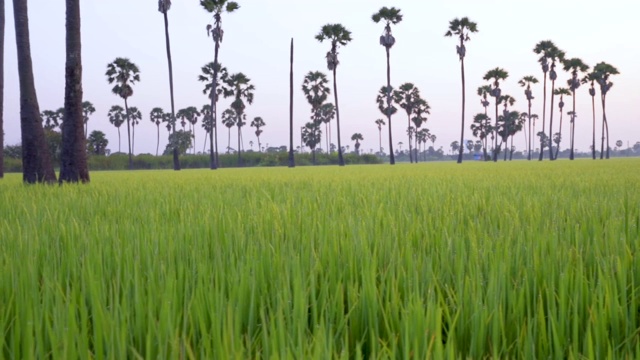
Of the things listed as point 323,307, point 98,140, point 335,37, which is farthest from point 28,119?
point 98,140

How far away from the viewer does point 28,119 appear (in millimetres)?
11477

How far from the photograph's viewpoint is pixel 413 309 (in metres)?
1.15

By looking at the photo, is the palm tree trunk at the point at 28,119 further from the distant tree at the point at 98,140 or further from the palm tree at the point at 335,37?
the distant tree at the point at 98,140

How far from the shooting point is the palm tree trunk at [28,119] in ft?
37.5

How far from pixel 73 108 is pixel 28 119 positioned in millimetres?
1214

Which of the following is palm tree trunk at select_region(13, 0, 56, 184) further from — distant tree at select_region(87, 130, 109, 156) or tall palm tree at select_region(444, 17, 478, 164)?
distant tree at select_region(87, 130, 109, 156)

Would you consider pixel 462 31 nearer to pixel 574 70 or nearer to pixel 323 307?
pixel 574 70

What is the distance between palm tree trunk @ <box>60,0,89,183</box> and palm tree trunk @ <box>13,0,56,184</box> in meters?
0.61

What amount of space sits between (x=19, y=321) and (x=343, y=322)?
0.80 m

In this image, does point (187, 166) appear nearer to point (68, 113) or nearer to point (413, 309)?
point (68, 113)

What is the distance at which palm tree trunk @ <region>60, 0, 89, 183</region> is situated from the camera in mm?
11141

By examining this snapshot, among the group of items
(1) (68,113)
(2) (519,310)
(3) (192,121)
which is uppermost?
(3) (192,121)

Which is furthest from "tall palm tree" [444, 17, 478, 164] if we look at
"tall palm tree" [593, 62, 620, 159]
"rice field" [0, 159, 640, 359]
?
"rice field" [0, 159, 640, 359]

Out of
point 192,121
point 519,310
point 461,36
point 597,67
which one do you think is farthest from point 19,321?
point 192,121
